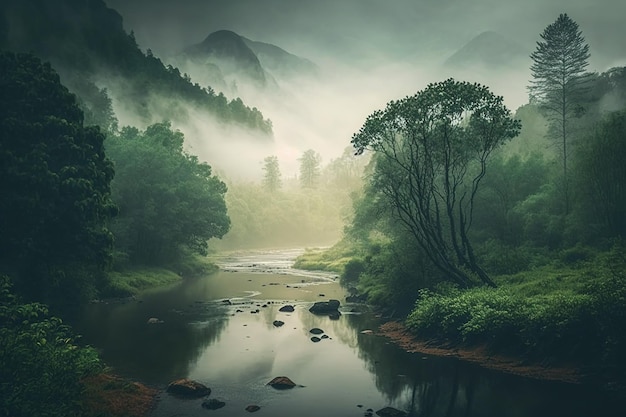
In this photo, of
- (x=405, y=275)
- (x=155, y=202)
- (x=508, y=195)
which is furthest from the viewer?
(x=155, y=202)

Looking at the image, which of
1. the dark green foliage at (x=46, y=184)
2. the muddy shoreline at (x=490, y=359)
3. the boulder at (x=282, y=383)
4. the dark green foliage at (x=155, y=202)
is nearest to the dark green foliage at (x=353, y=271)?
the dark green foliage at (x=155, y=202)

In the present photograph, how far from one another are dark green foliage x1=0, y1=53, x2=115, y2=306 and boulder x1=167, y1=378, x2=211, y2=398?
671 inches

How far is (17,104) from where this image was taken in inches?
1334

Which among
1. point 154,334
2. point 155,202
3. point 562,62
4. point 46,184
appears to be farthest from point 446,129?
point 155,202

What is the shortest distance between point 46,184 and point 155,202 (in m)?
36.1

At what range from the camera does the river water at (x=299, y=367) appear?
68.0 feet

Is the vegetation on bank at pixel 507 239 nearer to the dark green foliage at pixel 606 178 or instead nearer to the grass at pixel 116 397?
the dark green foliage at pixel 606 178

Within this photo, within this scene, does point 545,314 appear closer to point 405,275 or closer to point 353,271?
point 405,275

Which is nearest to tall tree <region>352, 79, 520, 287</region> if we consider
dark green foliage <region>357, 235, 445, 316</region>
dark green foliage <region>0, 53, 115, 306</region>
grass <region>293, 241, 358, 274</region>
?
dark green foliage <region>357, 235, 445, 316</region>

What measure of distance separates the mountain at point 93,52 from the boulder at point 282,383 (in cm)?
8911

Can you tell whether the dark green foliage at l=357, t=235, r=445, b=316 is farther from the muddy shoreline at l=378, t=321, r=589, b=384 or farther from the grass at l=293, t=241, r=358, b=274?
the grass at l=293, t=241, r=358, b=274

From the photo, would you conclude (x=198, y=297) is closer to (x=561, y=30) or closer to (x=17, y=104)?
(x=17, y=104)

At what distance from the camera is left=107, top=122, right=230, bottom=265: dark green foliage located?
6412 centimetres

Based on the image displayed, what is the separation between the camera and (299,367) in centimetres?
2739
